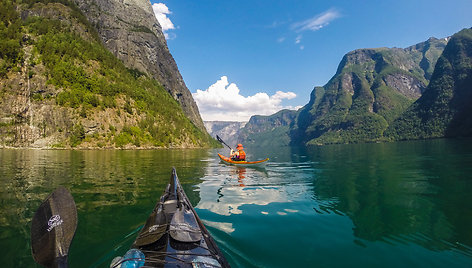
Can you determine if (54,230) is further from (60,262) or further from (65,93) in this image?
(65,93)

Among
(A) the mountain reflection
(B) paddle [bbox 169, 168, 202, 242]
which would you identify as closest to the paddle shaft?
(B) paddle [bbox 169, 168, 202, 242]

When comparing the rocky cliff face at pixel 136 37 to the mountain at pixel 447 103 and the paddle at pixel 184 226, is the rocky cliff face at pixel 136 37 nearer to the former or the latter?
the paddle at pixel 184 226

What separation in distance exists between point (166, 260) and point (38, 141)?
266ft

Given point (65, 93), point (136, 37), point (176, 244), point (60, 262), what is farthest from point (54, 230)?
point (136, 37)

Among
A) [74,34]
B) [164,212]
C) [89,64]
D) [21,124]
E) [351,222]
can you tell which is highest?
[74,34]

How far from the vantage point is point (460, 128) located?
13038 centimetres

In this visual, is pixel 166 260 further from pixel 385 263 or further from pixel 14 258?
pixel 385 263

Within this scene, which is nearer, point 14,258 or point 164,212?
point 14,258

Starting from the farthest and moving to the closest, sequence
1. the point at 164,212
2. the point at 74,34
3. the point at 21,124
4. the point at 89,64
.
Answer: the point at 74,34, the point at 89,64, the point at 21,124, the point at 164,212

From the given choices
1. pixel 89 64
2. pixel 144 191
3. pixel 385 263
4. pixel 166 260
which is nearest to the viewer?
pixel 166 260

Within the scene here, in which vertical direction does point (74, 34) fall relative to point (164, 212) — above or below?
above

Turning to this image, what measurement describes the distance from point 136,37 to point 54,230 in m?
162

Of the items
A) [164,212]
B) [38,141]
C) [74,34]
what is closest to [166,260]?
[164,212]

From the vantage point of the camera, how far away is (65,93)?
7069 cm
